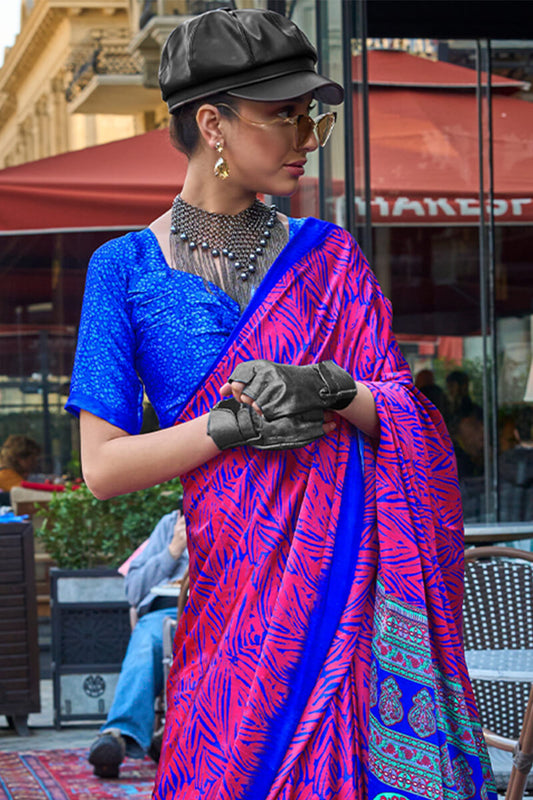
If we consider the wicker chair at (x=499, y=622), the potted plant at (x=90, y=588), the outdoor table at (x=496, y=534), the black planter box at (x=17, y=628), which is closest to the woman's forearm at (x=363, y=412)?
the wicker chair at (x=499, y=622)

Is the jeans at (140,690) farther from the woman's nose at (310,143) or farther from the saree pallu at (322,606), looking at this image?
the woman's nose at (310,143)

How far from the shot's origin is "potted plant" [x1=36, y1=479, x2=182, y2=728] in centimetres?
617

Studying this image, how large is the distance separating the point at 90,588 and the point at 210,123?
15.8ft

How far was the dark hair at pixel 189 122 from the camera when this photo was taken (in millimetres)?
1718

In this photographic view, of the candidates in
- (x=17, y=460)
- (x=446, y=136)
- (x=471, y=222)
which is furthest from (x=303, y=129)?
(x=17, y=460)

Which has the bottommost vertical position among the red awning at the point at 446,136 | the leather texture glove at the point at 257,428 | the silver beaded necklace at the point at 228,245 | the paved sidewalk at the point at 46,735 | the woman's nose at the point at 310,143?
the paved sidewalk at the point at 46,735

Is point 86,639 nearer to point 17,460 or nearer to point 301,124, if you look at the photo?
point 17,460

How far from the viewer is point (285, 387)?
60.5 inches

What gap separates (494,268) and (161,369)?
5.83 meters

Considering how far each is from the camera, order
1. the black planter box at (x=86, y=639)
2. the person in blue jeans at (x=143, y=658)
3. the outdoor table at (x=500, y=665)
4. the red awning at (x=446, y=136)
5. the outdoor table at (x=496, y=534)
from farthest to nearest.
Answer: the red awning at (x=446, y=136) < the black planter box at (x=86, y=639) < the person in blue jeans at (x=143, y=658) < the outdoor table at (x=496, y=534) < the outdoor table at (x=500, y=665)

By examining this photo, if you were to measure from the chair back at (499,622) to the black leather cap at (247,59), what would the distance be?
1.92 metres

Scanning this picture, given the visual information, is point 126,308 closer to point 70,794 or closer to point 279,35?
point 279,35

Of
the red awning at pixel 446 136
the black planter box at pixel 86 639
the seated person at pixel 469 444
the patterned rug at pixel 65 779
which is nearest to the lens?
the patterned rug at pixel 65 779

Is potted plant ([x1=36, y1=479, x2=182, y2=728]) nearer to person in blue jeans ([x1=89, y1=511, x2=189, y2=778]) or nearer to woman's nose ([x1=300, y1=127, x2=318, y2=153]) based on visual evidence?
person in blue jeans ([x1=89, y1=511, x2=189, y2=778])
